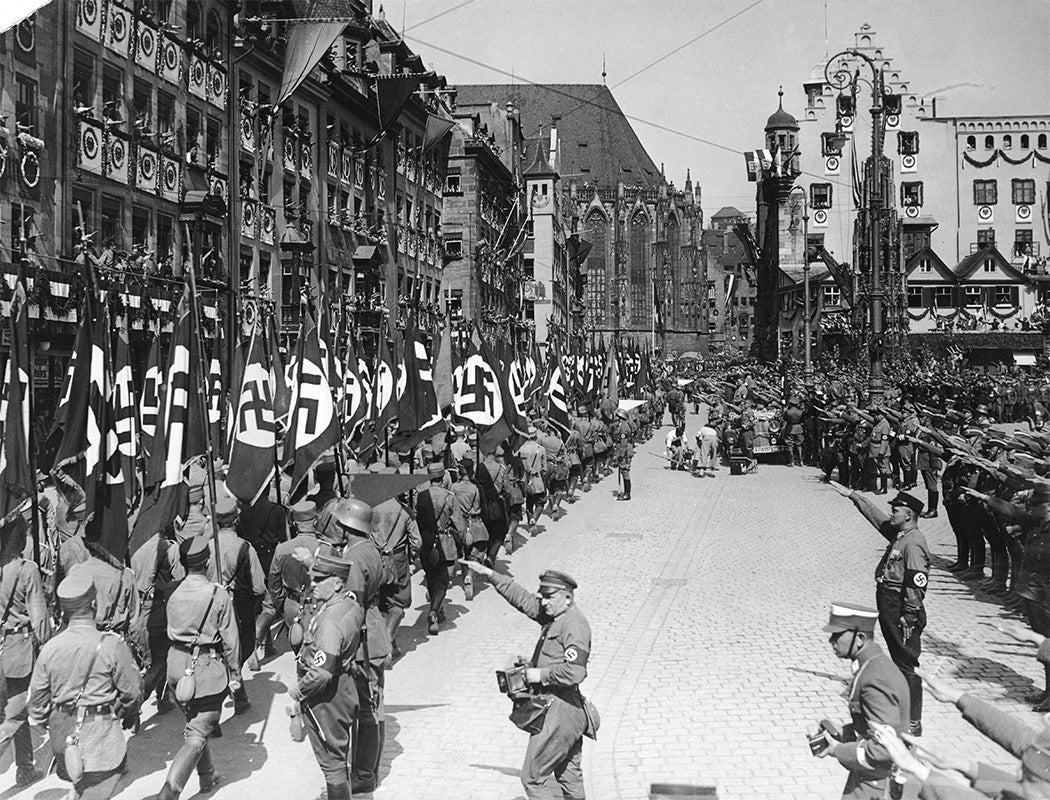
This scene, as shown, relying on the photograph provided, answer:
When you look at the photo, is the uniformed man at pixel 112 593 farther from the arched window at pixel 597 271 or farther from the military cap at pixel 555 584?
the arched window at pixel 597 271

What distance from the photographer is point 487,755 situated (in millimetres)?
8273

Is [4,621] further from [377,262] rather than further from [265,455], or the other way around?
[377,262]

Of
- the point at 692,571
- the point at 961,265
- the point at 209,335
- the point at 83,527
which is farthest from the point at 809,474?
the point at 961,265

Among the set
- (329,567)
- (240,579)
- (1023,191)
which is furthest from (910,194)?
(329,567)

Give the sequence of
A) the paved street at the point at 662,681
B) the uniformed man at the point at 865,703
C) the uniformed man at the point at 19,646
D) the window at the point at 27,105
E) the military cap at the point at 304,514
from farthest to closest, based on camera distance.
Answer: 1. the window at the point at 27,105
2. the military cap at the point at 304,514
3. the paved street at the point at 662,681
4. the uniformed man at the point at 19,646
5. the uniformed man at the point at 865,703

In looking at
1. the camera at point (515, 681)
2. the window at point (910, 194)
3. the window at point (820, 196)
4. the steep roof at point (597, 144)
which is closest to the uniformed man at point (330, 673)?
the camera at point (515, 681)

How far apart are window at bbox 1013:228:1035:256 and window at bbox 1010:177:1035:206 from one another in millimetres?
7520

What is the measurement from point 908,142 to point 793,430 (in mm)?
10306

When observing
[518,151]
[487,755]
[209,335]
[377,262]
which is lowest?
[487,755]

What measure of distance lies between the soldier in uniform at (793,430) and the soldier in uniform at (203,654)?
23502 millimetres

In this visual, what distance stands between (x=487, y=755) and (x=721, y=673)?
313 cm

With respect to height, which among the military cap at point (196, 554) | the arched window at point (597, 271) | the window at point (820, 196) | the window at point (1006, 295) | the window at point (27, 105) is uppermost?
the arched window at point (597, 271)

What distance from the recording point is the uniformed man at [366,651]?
290 inches

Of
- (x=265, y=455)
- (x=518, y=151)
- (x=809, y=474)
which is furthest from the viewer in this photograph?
(x=518, y=151)
